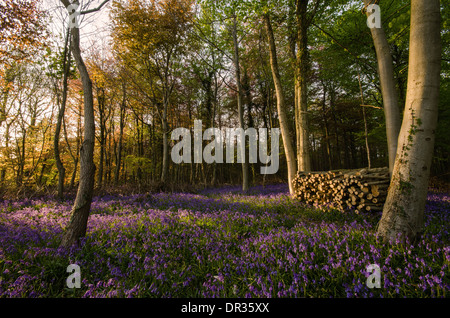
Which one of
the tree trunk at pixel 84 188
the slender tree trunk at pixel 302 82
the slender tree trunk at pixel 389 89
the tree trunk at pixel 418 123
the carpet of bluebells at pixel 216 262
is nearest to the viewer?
the carpet of bluebells at pixel 216 262

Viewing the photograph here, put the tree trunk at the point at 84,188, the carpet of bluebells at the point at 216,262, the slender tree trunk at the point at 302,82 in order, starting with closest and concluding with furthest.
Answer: the carpet of bluebells at the point at 216,262, the tree trunk at the point at 84,188, the slender tree trunk at the point at 302,82

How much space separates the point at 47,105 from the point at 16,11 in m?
10.9

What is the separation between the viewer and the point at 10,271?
7.97ft

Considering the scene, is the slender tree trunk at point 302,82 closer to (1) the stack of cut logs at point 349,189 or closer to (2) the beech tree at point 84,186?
(1) the stack of cut logs at point 349,189

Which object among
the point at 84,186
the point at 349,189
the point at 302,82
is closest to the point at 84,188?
the point at 84,186

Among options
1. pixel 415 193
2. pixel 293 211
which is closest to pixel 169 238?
pixel 293 211

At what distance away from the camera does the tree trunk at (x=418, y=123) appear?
2693mm

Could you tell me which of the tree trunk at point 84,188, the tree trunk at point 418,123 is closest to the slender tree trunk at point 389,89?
the tree trunk at point 418,123

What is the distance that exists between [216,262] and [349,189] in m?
4.55

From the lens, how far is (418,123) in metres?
2.73

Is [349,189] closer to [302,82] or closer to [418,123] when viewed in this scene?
[418,123]

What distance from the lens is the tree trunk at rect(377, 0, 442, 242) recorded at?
2.69 m

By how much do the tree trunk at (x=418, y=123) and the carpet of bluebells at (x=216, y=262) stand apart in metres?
0.41
